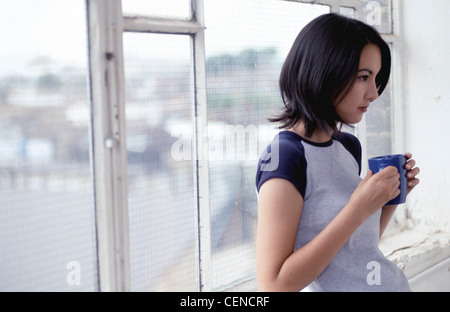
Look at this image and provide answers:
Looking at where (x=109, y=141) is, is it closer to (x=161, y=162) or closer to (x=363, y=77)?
(x=161, y=162)

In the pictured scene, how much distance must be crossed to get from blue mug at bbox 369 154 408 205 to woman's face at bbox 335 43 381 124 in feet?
0.30

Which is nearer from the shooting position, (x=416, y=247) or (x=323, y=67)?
(x=323, y=67)

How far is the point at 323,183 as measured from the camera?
842mm

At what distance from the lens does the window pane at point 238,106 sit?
1309mm

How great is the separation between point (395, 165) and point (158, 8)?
661 millimetres

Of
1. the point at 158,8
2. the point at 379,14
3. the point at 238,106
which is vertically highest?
the point at 379,14

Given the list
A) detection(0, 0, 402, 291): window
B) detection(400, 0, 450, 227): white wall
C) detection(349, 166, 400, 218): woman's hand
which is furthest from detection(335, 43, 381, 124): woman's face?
detection(400, 0, 450, 227): white wall

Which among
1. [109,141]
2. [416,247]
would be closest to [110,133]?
[109,141]

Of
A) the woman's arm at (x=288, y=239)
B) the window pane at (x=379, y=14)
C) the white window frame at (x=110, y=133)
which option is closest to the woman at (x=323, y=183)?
the woman's arm at (x=288, y=239)

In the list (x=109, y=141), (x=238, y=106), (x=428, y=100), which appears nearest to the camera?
(x=109, y=141)

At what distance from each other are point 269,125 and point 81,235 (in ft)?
2.17

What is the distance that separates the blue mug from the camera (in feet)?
3.01
